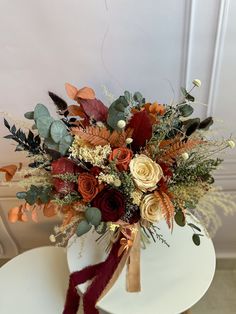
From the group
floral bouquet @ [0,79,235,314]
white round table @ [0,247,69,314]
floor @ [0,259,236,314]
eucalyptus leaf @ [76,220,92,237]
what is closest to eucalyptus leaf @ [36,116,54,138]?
floral bouquet @ [0,79,235,314]

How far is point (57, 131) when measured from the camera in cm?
82

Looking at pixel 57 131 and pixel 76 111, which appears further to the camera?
pixel 76 111

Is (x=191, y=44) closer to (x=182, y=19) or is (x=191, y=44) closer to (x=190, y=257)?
(x=182, y=19)

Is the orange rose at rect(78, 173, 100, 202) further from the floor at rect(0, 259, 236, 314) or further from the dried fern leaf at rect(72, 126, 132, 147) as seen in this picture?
the floor at rect(0, 259, 236, 314)

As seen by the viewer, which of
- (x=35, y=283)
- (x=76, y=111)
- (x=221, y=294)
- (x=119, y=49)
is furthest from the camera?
(x=221, y=294)

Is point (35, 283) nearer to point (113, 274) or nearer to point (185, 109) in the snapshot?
point (113, 274)

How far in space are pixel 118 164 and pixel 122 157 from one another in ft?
0.06

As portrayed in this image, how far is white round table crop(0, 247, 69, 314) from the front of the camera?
1128 millimetres

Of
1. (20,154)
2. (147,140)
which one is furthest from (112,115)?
(20,154)

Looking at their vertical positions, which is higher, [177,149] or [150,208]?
[177,149]

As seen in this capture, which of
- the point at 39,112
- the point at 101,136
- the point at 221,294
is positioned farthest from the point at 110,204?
the point at 221,294

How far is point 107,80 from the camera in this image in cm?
114

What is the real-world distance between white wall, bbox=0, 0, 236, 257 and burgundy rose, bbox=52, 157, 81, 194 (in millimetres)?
375

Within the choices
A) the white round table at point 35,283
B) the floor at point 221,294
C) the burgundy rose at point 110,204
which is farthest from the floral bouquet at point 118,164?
the floor at point 221,294
